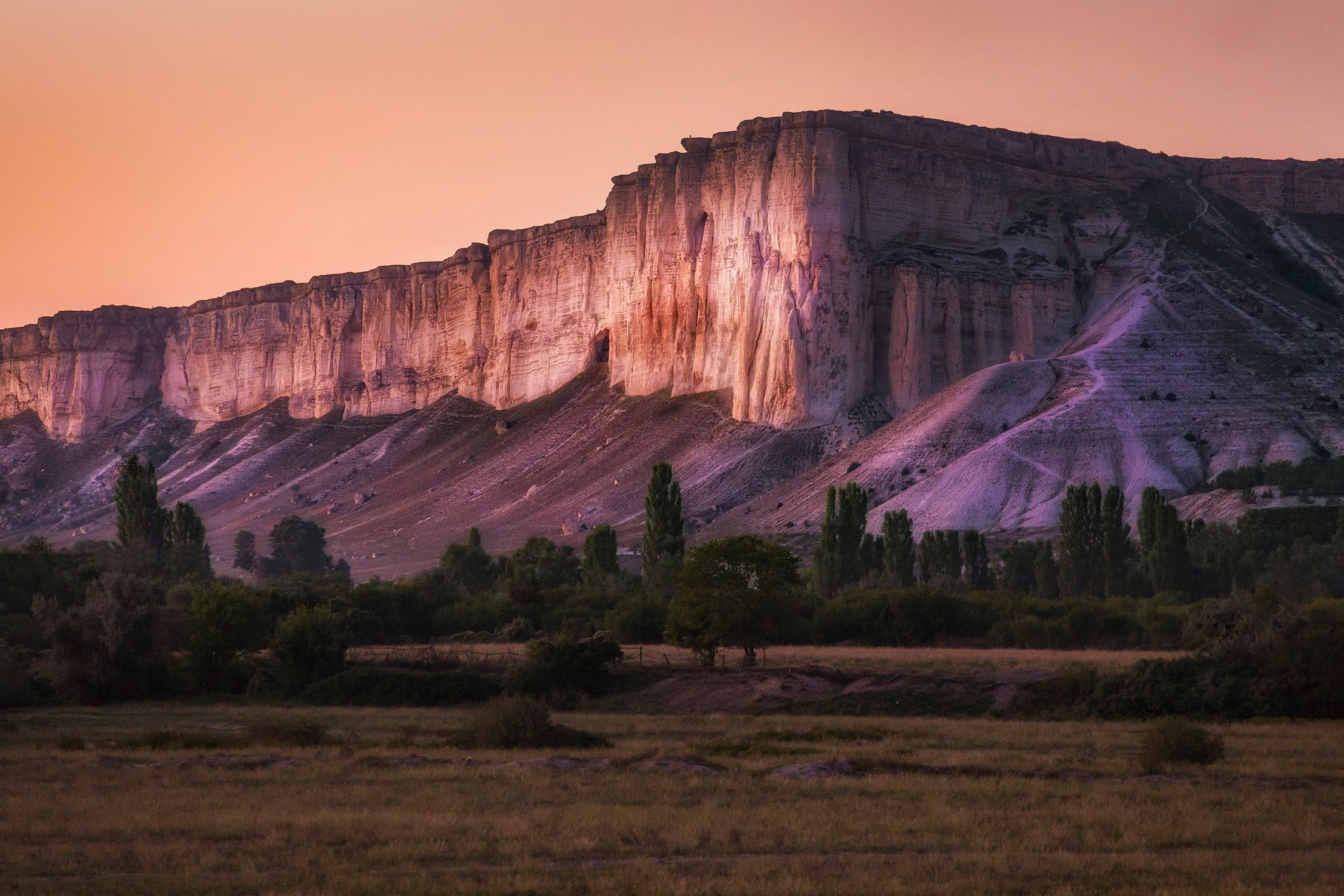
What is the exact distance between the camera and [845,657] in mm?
39438

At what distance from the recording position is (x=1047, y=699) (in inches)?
1162

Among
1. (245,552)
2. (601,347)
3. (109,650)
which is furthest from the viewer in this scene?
(601,347)

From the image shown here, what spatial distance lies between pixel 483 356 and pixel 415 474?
14.8m

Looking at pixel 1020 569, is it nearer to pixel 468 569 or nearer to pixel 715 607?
pixel 468 569

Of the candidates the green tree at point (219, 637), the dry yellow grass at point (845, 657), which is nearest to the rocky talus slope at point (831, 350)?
the dry yellow grass at point (845, 657)

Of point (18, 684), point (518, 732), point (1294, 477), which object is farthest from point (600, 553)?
point (518, 732)

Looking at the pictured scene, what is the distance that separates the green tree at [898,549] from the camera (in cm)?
5991

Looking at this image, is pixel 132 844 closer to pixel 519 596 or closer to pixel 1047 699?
pixel 1047 699

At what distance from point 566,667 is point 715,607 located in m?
4.79

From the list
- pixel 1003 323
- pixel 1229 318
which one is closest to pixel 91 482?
pixel 1003 323

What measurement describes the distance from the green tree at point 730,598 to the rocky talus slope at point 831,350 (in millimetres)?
34658

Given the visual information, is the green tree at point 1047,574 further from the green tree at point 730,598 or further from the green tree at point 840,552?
the green tree at point 730,598

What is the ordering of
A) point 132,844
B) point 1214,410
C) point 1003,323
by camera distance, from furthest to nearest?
1. point 1003,323
2. point 1214,410
3. point 132,844

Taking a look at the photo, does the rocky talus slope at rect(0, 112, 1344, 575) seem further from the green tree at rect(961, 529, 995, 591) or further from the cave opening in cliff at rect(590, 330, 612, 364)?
the green tree at rect(961, 529, 995, 591)
